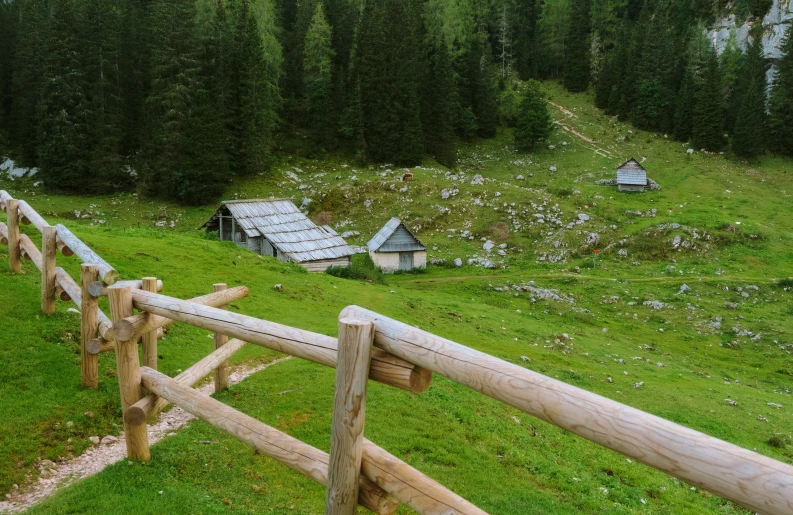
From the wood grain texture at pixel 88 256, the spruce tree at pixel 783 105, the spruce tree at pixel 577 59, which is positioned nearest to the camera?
the wood grain texture at pixel 88 256

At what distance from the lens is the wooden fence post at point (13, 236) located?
13.8 metres

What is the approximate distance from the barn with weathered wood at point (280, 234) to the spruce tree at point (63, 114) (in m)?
23.7

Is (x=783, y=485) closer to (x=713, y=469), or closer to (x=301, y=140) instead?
(x=713, y=469)

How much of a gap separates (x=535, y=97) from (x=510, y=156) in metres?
8.71

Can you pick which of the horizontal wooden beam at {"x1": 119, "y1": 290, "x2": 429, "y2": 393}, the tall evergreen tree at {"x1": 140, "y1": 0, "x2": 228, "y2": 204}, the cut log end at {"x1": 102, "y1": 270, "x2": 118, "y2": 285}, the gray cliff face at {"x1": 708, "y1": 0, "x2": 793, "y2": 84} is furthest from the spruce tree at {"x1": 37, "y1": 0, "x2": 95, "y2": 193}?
the gray cliff face at {"x1": 708, "y1": 0, "x2": 793, "y2": 84}

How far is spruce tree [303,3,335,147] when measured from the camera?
70062 mm

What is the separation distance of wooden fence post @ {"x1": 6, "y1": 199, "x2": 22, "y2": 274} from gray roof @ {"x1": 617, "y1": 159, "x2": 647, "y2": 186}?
55966 mm

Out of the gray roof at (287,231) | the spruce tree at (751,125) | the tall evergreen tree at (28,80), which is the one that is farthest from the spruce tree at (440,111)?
the tall evergreen tree at (28,80)

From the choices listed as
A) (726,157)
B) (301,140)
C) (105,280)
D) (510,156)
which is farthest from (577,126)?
(105,280)

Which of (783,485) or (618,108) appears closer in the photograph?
(783,485)

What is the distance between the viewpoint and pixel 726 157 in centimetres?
7069

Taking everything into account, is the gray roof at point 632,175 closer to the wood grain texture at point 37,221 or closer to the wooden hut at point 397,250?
the wooden hut at point 397,250

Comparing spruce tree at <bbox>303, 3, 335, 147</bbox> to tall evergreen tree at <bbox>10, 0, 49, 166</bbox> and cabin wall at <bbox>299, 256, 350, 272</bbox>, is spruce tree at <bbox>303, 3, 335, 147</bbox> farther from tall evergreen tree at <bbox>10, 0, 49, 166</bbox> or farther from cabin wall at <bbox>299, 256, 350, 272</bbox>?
cabin wall at <bbox>299, 256, 350, 272</bbox>

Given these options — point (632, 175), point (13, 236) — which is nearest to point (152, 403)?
point (13, 236)
